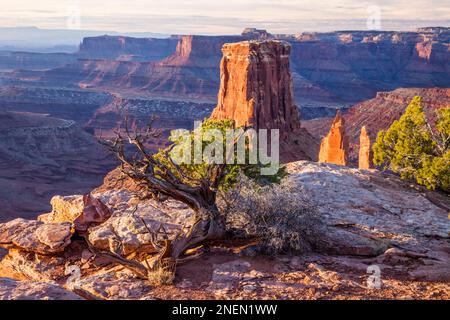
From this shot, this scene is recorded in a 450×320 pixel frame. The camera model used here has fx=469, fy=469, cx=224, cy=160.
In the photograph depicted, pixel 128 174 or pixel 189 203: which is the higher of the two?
pixel 128 174

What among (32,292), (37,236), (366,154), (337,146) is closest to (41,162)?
(337,146)

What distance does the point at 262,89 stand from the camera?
53000mm

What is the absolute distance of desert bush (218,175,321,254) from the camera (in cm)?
1117

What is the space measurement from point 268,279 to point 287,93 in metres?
45.5

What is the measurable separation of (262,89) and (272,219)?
42.4m

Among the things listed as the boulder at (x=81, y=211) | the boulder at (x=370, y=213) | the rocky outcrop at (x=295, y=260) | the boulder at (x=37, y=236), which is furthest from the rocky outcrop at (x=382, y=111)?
the boulder at (x=37, y=236)

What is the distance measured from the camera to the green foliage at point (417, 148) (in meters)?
18.3

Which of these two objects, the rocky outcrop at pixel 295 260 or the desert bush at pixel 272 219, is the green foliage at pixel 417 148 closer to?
the rocky outcrop at pixel 295 260

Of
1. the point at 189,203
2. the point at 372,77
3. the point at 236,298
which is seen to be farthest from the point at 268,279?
the point at 372,77

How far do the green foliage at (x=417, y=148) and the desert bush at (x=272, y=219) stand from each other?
793 centimetres

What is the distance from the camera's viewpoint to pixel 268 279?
9977 millimetres

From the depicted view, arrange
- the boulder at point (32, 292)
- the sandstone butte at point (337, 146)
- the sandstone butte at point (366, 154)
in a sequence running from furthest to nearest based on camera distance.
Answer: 1. the sandstone butte at point (337, 146)
2. the sandstone butte at point (366, 154)
3. the boulder at point (32, 292)
